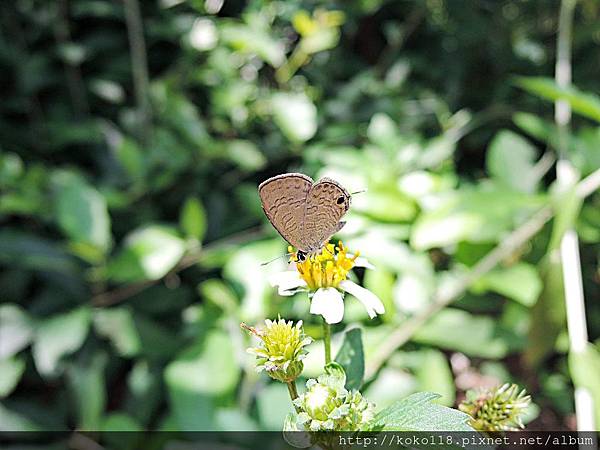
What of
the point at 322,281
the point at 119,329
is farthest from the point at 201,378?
the point at 322,281

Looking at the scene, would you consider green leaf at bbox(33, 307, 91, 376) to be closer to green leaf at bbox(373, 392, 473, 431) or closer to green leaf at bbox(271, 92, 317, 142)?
green leaf at bbox(271, 92, 317, 142)

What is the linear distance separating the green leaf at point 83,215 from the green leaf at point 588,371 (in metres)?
0.79

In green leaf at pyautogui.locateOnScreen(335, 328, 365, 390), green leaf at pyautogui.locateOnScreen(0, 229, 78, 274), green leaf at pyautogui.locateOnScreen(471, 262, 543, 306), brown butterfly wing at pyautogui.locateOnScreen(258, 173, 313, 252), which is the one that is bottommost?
green leaf at pyautogui.locateOnScreen(335, 328, 365, 390)

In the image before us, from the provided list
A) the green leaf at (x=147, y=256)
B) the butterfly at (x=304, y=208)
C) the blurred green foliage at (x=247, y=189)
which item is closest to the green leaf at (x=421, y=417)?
the butterfly at (x=304, y=208)

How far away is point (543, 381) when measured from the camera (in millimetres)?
1265

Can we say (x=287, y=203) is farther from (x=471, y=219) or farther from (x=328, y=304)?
(x=471, y=219)

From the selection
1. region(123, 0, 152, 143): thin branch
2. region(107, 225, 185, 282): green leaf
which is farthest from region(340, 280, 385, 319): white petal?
region(123, 0, 152, 143): thin branch

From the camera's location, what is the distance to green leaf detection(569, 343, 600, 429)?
0.80m

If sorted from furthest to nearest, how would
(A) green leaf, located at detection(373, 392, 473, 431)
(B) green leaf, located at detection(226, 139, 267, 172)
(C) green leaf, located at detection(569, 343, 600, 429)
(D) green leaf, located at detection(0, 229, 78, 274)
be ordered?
(B) green leaf, located at detection(226, 139, 267, 172) < (D) green leaf, located at detection(0, 229, 78, 274) < (C) green leaf, located at detection(569, 343, 600, 429) < (A) green leaf, located at detection(373, 392, 473, 431)

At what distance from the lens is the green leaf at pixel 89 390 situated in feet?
3.64

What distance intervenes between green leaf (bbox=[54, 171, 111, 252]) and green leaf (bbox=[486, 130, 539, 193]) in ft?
2.41

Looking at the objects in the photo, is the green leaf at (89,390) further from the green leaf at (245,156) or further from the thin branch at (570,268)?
the thin branch at (570,268)

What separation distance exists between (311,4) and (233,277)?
73 centimetres

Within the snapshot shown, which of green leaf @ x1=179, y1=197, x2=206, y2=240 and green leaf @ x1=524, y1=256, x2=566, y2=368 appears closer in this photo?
green leaf @ x1=524, y1=256, x2=566, y2=368
